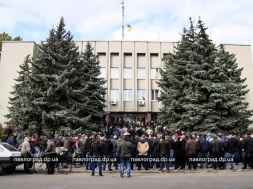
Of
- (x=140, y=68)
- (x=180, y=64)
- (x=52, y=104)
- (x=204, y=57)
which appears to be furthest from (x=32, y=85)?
(x=140, y=68)

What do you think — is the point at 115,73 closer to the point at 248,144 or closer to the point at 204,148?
the point at 204,148

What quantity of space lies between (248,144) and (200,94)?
858 cm

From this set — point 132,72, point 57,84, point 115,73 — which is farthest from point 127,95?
Result: point 57,84

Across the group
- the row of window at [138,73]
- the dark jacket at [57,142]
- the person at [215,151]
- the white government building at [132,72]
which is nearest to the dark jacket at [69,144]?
the dark jacket at [57,142]

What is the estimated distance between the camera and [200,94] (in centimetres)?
2300

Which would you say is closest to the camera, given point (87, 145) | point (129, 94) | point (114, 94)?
point (87, 145)

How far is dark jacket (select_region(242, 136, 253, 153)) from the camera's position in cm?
1475

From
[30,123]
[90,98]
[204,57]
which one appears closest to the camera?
[30,123]

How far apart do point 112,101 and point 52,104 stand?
17730mm

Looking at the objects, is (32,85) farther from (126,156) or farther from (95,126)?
(126,156)

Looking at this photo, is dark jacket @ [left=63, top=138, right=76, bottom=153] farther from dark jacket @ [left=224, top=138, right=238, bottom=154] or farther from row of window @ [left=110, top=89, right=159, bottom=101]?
row of window @ [left=110, top=89, right=159, bottom=101]

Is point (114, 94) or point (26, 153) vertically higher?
point (114, 94)

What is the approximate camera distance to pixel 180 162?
49.3ft

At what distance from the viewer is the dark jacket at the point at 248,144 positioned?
48.4ft
